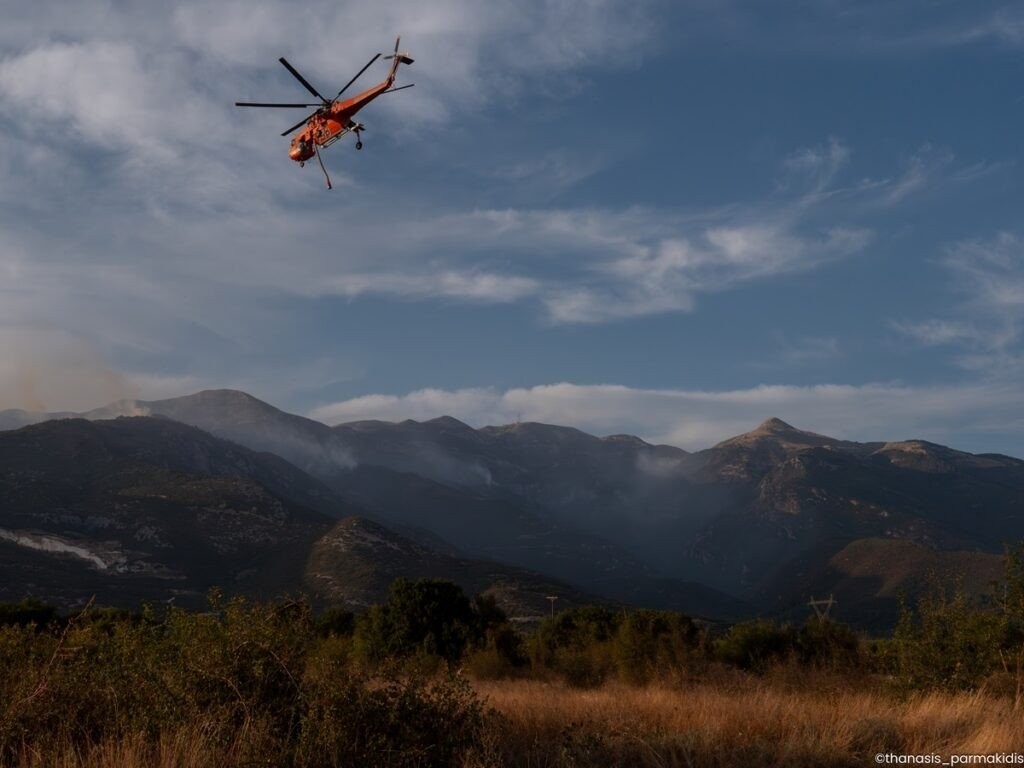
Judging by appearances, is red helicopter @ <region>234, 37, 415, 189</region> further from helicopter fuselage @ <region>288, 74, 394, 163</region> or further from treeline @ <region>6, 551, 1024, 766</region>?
treeline @ <region>6, 551, 1024, 766</region>

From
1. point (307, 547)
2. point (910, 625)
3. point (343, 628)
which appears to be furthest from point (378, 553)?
point (910, 625)

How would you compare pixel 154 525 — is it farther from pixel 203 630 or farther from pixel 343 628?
pixel 203 630

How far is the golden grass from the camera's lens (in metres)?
9.43

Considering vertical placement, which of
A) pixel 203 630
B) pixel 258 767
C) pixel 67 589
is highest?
pixel 203 630

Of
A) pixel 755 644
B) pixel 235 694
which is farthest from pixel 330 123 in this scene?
pixel 755 644

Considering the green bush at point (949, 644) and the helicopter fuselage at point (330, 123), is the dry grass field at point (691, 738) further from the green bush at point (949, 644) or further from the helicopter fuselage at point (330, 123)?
the helicopter fuselage at point (330, 123)

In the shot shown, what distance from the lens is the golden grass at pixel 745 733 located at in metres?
9.43

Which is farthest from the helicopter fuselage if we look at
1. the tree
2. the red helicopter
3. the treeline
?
the tree

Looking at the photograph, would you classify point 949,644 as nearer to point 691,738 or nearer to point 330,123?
point 691,738

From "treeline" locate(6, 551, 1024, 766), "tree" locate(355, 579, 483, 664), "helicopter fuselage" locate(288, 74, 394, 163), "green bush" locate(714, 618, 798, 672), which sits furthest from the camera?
"tree" locate(355, 579, 483, 664)

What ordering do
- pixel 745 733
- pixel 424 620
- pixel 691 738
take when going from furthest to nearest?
1. pixel 424 620
2. pixel 745 733
3. pixel 691 738

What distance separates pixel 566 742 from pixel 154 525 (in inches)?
5893

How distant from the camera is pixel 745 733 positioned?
34.2 feet

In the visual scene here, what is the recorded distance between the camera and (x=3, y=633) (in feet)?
36.3
